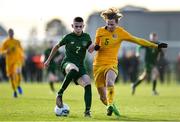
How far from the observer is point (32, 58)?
50438 millimetres

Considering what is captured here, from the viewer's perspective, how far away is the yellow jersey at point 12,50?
1133 inches

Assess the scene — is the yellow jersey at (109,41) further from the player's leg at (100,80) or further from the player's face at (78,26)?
the player's face at (78,26)

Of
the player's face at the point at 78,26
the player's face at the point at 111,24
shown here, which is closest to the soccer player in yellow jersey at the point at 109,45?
the player's face at the point at 111,24

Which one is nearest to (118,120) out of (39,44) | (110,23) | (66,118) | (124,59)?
(66,118)

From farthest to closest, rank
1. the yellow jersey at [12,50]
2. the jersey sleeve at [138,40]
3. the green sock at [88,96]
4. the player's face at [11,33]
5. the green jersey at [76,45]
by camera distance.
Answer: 1. the yellow jersey at [12,50]
2. the player's face at [11,33]
3. the jersey sleeve at [138,40]
4. the green jersey at [76,45]
5. the green sock at [88,96]

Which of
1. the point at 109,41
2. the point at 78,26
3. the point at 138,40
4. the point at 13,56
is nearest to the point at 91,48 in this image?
the point at 78,26

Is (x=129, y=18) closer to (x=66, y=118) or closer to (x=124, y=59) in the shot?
(x=124, y=59)

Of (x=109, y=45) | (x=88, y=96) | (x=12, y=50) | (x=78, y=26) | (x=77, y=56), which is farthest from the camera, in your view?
(x=12, y=50)

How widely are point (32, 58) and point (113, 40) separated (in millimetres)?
32490

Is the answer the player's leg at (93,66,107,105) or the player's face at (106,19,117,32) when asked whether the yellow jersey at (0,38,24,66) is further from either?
the player's face at (106,19,117,32)

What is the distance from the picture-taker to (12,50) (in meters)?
29.3

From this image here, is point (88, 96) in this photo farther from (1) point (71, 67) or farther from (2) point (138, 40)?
(2) point (138, 40)

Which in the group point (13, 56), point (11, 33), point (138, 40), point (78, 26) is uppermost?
point (78, 26)

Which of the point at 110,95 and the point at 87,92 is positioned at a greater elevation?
the point at 87,92
